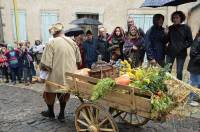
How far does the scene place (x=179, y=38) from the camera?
27.0 ft

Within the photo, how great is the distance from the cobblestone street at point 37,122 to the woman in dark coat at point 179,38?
1.73m

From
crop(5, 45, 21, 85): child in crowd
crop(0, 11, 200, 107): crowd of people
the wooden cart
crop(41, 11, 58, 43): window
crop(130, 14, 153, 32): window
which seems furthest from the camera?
crop(41, 11, 58, 43): window

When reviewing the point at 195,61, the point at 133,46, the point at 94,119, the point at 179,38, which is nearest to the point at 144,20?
the point at 133,46

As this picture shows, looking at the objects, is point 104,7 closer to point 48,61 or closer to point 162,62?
point 162,62

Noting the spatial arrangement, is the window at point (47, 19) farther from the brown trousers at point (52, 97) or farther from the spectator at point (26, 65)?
the brown trousers at point (52, 97)

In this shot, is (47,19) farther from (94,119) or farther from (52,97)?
(94,119)

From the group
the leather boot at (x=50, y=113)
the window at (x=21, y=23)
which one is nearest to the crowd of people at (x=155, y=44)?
the leather boot at (x=50, y=113)

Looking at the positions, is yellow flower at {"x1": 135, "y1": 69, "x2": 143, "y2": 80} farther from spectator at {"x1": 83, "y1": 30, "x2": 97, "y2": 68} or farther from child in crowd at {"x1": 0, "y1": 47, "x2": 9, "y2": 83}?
child in crowd at {"x1": 0, "y1": 47, "x2": 9, "y2": 83}

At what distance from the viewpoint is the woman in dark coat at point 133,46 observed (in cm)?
873

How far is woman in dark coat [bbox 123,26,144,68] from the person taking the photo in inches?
344

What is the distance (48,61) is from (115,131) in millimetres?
2028

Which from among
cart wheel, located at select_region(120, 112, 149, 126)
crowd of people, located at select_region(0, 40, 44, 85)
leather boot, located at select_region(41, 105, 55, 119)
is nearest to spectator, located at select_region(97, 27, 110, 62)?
leather boot, located at select_region(41, 105, 55, 119)

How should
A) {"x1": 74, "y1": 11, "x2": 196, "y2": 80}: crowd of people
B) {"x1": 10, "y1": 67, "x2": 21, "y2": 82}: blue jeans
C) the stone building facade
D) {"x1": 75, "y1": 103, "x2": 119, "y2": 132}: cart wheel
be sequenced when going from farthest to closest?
1. the stone building facade
2. {"x1": 10, "y1": 67, "x2": 21, "y2": 82}: blue jeans
3. {"x1": 74, "y1": 11, "x2": 196, "y2": 80}: crowd of people
4. {"x1": 75, "y1": 103, "x2": 119, "y2": 132}: cart wheel

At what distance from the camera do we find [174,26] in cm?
830
